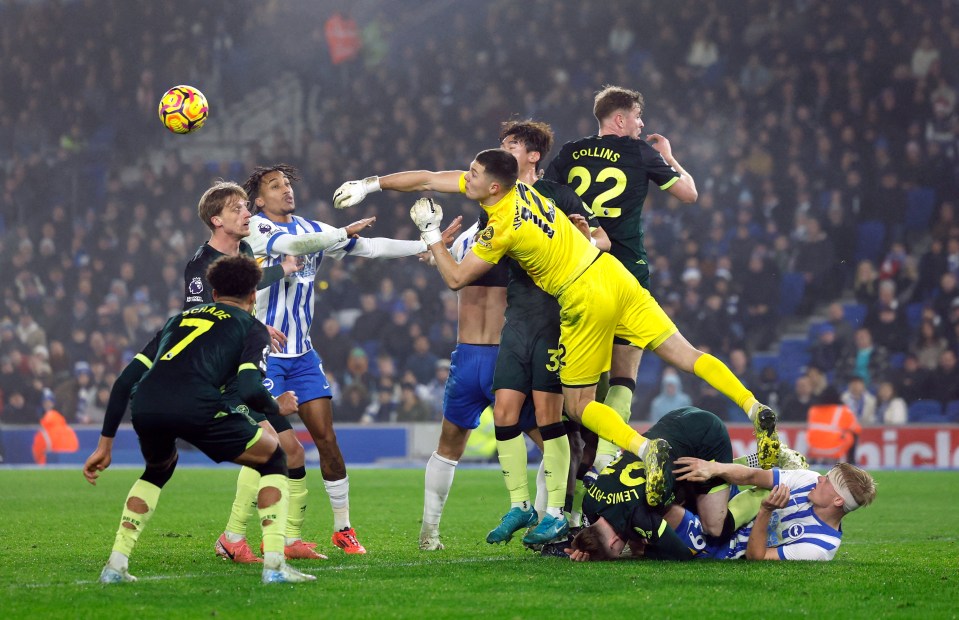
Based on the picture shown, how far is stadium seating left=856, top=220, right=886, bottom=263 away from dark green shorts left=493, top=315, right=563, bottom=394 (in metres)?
13.6

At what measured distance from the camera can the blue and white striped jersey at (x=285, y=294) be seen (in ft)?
25.2

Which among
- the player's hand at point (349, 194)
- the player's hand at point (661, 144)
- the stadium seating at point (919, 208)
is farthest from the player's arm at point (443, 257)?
the stadium seating at point (919, 208)

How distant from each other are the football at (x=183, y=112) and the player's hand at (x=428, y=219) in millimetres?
3013

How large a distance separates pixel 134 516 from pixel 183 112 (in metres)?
4.59

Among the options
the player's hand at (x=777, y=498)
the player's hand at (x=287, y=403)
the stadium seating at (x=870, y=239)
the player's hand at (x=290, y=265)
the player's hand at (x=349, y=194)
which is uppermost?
the stadium seating at (x=870, y=239)

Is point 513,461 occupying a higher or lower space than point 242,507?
higher

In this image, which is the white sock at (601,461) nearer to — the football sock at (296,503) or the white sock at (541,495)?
the white sock at (541,495)

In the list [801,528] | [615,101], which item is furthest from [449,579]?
[615,101]

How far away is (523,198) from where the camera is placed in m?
7.19

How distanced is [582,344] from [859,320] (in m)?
12.7

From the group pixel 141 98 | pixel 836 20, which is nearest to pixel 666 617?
pixel 836 20

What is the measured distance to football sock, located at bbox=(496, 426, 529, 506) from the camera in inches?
291

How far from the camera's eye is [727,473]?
270 inches

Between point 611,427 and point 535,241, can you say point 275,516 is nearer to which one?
point 611,427
